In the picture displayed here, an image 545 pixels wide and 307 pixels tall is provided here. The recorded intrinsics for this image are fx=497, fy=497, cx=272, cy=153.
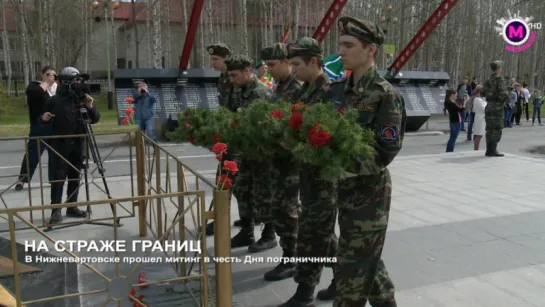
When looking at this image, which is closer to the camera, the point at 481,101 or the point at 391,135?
the point at 391,135

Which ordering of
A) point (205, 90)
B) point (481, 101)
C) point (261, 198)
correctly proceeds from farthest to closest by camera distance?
1. point (205, 90)
2. point (481, 101)
3. point (261, 198)

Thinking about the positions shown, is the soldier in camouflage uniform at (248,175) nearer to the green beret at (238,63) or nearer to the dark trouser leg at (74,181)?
the green beret at (238,63)

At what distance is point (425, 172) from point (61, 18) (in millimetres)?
29979

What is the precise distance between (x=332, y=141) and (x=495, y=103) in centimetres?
804

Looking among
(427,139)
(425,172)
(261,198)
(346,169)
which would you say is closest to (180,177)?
(261,198)

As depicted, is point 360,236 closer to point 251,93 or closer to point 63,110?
point 251,93

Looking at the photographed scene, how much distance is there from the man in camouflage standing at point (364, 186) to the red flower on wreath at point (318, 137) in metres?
0.36

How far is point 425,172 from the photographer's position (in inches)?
321

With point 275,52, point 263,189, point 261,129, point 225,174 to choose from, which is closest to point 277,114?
point 261,129

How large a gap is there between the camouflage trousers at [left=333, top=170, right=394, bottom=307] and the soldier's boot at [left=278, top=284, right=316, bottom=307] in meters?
0.61

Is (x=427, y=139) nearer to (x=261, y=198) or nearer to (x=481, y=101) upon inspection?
(x=481, y=101)

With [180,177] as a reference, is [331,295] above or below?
below

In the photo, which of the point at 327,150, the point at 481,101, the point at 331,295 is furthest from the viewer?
the point at 481,101

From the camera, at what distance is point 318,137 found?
2.30 m
